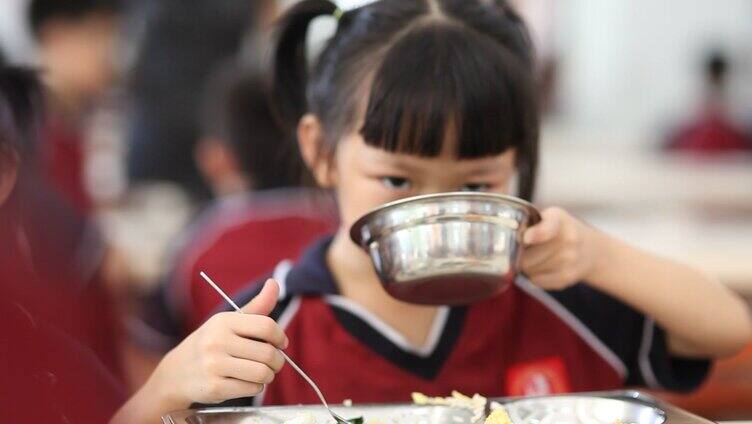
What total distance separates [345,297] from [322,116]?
24 centimetres

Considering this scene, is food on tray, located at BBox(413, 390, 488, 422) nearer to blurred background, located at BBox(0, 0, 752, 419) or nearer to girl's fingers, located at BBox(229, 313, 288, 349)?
girl's fingers, located at BBox(229, 313, 288, 349)

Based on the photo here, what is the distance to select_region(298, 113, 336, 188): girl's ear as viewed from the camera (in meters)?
1.41

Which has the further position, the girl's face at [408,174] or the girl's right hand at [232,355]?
the girl's face at [408,174]

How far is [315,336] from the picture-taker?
1381mm

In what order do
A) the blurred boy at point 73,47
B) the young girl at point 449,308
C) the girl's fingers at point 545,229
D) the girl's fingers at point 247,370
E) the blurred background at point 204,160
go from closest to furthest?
the girl's fingers at point 247,370
the girl's fingers at point 545,229
the young girl at point 449,308
the blurred background at point 204,160
the blurred boy at point 73,47

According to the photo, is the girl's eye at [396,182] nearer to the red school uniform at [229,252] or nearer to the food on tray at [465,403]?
the food on tray at [465,403]

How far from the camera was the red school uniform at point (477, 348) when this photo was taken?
1.37 metres

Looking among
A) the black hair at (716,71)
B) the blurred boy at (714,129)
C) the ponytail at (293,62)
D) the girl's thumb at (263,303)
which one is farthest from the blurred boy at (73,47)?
the black hair at (716,71)

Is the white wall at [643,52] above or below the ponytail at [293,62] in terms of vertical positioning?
below

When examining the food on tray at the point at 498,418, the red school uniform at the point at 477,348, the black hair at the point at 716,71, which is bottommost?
the black hair at the point at 716,71

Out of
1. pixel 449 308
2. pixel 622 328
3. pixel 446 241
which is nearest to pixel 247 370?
pixel 446 241

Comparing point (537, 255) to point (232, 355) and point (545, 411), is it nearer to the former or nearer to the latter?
point (545, 411)

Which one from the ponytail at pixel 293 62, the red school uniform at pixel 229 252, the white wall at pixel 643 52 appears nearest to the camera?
the ponytail at pixel 293 62

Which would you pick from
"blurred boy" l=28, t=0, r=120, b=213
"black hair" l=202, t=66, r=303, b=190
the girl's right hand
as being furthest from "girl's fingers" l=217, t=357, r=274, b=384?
"blurred boy" l=28, t=0, r=120, b=213
